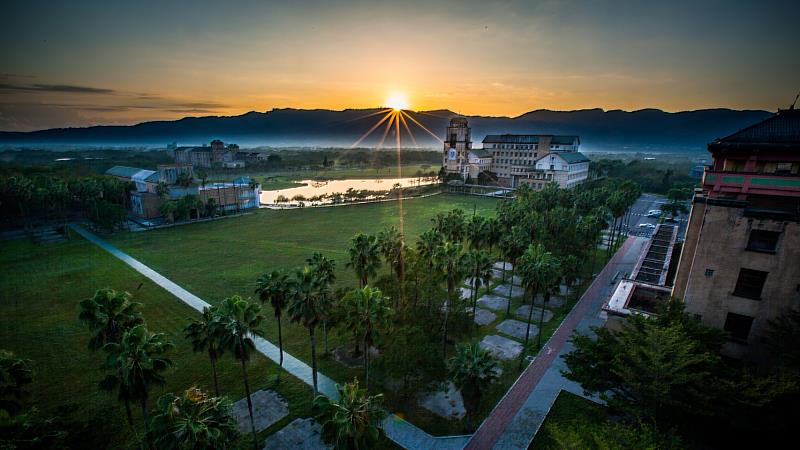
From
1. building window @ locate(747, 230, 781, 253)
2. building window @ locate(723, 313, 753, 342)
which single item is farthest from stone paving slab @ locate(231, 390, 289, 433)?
building window @ locate(747, 230, 781, 253)

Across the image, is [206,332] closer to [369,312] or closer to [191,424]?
[191,424]

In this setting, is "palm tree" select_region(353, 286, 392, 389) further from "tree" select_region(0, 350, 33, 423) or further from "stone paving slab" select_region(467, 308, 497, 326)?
"stone paving slab" select_region(467, 308, 497, 326)

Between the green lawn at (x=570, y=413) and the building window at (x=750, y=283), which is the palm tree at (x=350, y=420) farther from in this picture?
the building window at (x=750, y=283)

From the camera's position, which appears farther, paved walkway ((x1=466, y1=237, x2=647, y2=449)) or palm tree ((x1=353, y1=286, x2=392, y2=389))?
paved walkway ((x1=466, y1=237, x2=647, y2=449))

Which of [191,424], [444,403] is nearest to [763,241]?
[444,403]

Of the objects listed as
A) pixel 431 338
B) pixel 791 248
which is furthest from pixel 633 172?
pixel 431 338

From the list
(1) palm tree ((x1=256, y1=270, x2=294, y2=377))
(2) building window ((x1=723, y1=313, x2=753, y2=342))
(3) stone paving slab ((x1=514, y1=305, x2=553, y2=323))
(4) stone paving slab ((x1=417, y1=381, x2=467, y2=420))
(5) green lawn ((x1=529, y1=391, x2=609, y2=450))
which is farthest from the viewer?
(3) stone paving slab ((x1=514, y1=305, x2=553, y2=323))
